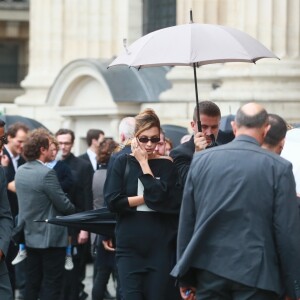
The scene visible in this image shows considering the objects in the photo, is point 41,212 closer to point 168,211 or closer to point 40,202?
point 40,202

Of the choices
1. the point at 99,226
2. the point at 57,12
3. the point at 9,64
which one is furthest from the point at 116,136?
the point at 9,64

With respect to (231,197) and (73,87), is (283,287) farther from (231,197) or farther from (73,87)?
(73,87)

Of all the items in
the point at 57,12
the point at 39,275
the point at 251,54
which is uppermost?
the point at 57,12

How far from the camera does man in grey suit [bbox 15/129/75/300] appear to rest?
42.7 feet

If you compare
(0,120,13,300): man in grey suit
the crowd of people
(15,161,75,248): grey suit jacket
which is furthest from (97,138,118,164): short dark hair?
(0,120,13,300): man in grey suit

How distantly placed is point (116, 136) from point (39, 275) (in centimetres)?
777

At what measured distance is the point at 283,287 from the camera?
8.59 m

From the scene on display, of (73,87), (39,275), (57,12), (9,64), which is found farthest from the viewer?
(9,64)

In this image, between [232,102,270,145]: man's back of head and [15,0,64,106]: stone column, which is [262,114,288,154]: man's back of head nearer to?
[232,102,270,145]: man's back of head

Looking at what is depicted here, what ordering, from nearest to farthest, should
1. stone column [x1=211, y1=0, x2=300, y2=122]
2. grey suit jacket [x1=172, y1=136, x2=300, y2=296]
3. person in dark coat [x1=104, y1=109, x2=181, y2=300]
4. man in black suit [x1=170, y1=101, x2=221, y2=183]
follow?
grey suit jacket [x1=172, y1=136, x2=300, y2=296], person in dark coat [x1=104, y1=109, x2=181, y2=300], man in black suit [x1=170, y1=101, x2=221, y2=183], stone column [x1=211, y1=0, x2=300, y2=122]

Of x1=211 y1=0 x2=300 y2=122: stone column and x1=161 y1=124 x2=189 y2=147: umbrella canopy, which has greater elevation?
x1=211 y1=0 x2=300 y2=122: stone column

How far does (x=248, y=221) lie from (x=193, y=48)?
2.35 metres

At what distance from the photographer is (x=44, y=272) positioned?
13133mm

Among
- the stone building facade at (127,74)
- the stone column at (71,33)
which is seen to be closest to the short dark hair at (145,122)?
the stone building facade at (127,74)
